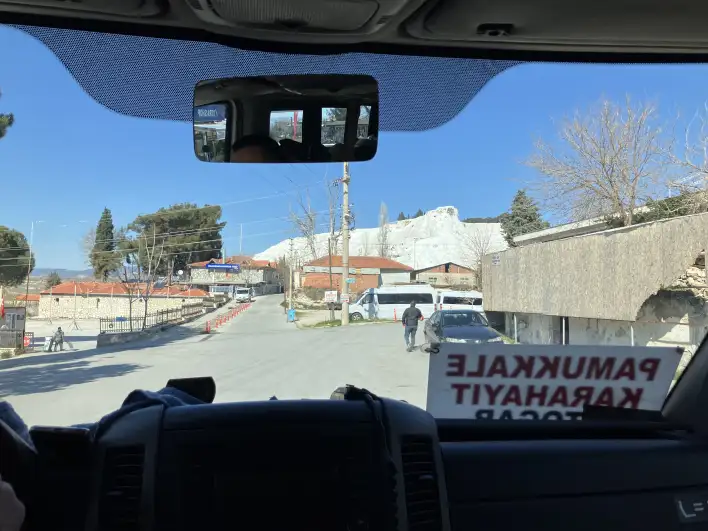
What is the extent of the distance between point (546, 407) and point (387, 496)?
1198 mm

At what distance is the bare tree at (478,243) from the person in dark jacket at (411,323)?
1.35 meters

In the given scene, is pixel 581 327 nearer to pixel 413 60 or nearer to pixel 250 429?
pixel 413 60

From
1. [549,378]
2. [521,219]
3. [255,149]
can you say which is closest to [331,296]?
[521,219]

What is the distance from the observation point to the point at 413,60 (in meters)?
2.46

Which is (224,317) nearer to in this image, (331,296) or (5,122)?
(331,296)

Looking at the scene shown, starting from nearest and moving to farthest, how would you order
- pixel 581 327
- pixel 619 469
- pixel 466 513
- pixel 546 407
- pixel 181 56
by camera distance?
pixel 466 513 → pixel 619 469 → pixel 181 56 → pixel 546 407 → pixel 581 327

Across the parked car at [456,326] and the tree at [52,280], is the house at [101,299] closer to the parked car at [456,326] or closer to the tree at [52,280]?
the tree at [52,280]

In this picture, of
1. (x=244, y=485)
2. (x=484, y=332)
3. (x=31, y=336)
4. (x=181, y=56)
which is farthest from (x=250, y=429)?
(x=31, y=336)

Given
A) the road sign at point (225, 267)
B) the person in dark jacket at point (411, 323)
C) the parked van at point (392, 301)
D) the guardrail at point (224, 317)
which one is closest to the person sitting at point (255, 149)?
the road sign at point (225, 267)

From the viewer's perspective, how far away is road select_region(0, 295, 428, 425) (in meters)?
3.10

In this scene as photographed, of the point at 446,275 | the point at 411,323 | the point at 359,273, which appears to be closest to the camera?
the point at 446,275

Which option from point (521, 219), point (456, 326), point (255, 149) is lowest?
point (456, 326)

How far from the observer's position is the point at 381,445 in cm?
169

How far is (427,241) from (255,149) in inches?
85.0
